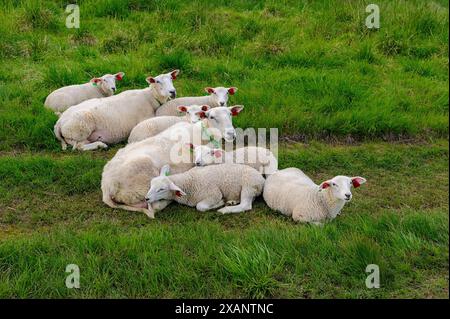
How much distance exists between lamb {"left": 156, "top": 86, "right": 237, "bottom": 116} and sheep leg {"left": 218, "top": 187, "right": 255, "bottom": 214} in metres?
1.97

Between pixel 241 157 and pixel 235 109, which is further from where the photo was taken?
pixel 235 109

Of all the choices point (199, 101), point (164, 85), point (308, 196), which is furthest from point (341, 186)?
point (164, 85)

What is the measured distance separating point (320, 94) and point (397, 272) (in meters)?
4.32

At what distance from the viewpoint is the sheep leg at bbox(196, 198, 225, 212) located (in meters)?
5.93

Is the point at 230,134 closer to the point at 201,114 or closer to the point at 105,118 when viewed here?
the point at 201,114

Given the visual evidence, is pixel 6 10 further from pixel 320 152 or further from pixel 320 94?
pixel 320 152

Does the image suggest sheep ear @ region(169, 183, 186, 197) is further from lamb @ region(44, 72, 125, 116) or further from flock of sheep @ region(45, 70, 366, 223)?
lamb @ region(44, 72, 125, 116)

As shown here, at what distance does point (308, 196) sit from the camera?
5.67m

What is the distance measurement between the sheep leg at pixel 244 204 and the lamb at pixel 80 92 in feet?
10.6

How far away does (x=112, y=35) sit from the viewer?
1027cm

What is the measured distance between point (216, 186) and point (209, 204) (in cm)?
23

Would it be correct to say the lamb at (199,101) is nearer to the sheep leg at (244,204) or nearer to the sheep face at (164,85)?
the sheep face at (164,85)

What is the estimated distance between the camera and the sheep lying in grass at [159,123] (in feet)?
23.4

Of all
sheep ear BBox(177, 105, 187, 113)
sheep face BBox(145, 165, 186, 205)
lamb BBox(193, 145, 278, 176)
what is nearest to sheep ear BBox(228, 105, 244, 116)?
sheep ear BBox(177, 105, 187, 113)
